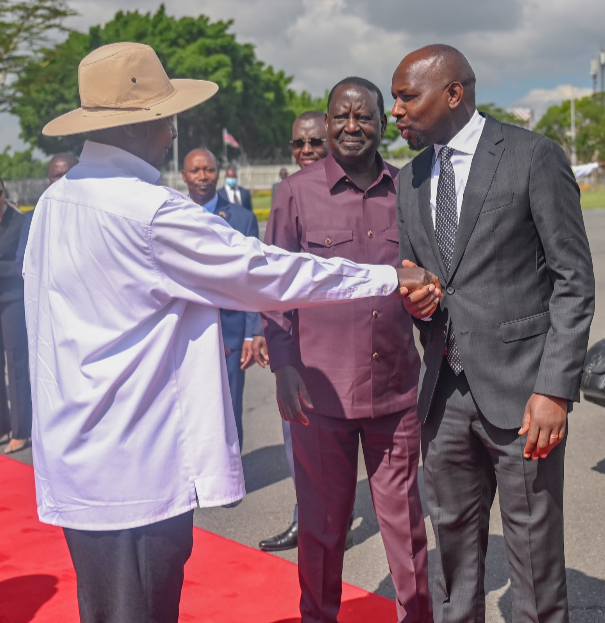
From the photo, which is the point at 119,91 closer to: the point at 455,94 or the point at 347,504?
the point at 455,94

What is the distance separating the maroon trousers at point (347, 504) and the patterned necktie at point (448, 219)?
67 centimetres

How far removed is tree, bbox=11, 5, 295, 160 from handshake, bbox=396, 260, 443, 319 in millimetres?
52244

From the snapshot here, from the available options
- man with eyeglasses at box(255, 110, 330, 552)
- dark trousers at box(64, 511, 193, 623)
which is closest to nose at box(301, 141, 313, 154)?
man with eyeglasses at box(255, 110, 330, 552)

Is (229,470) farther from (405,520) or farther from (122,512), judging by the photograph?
(405,520)

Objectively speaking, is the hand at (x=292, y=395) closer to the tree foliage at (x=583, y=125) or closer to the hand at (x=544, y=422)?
the hand at (x=544, y=422)

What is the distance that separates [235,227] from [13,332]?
2337mm

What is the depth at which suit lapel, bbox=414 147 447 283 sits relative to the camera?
2688 millimetres

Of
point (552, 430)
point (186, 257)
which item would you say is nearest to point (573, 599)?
point (552, 430)

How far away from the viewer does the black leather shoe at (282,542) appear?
4.43 metres

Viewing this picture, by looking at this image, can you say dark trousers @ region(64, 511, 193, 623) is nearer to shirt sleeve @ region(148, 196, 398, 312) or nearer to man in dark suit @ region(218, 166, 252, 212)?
shirt sleeve @ region(148, 196, 398, 312)

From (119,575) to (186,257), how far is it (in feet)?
2.91

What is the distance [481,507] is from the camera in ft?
9.09

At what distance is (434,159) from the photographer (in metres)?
2.78

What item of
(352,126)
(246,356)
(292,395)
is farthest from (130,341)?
(246,356)
